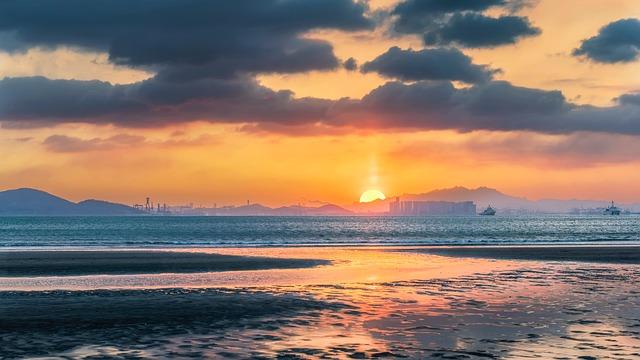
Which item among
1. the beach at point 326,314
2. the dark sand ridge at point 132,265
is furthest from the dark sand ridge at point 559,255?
the dark sand ridge at point 132,265

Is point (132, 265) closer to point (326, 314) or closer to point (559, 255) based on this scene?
point (326, 314)

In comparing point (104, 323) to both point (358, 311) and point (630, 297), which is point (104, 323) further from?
point (630, 297)

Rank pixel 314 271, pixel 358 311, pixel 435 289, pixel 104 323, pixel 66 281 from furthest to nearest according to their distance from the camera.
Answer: pixel 314 271, pixel 66 281, pixel 435 289, pixel 358 311, pixel 104 323

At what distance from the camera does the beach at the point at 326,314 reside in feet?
65.1

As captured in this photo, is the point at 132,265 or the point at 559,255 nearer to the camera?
the point at 132,265

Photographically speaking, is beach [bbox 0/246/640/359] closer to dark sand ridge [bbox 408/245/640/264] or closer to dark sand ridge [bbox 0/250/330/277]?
dark sand ridge [bbox 0/250/330/277]

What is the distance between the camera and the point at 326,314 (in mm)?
26516

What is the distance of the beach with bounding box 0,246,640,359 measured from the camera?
1984 cm

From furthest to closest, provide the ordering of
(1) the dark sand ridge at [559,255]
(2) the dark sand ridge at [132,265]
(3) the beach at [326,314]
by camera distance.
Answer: (1) the dark sand ridge at [559,255] < (2) the dark sand ridge at [132,265] < (3) the beach at [326,314]

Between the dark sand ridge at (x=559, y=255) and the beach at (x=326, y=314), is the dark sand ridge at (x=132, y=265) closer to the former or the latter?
the beach at (x=326, y=314)

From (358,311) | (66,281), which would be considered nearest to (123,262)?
(66,281)

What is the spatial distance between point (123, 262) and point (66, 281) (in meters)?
18.6

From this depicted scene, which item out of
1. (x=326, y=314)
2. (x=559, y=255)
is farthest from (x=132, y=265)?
(x=559, y=255)

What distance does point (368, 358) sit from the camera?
18.3 meters
